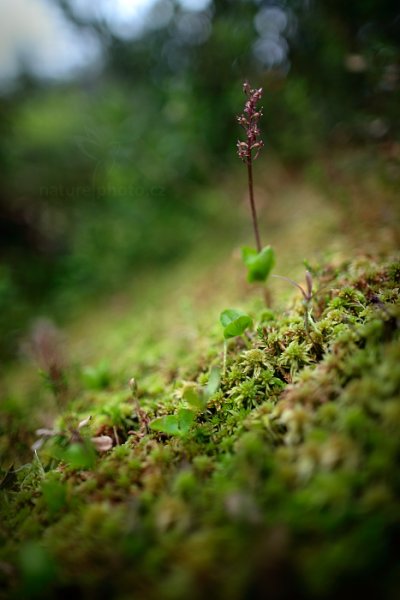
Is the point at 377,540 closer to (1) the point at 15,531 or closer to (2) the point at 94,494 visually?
(2) the point at 94,494

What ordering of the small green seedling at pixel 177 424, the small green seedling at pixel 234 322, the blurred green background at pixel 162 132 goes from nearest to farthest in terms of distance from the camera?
the small green seedling at pixel 177 424
the small green seedling at pixel 234 322
the blurred green background at pixel 162 132

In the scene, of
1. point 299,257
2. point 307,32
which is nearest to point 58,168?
point 307,32

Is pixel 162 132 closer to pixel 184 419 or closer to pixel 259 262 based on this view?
pixel 259 262

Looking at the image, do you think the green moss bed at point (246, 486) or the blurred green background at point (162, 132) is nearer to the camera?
the green moss bed at point (246, 486)

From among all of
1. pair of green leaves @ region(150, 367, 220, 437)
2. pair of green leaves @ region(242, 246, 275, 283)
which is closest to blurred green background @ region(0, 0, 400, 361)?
pair of green leaves @ region(242, 246, 275, 283)

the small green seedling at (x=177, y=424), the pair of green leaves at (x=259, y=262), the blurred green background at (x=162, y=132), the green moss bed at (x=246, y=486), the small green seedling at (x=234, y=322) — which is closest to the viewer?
the green moss bed at (x=246, y=486)

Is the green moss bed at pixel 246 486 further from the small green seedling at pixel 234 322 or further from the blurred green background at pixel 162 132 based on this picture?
the blurred green background at pixel 162 132

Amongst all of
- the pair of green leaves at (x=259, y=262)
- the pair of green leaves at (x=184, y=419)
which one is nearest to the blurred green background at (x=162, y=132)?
the pair of green leaves at (x=259, y=262)
